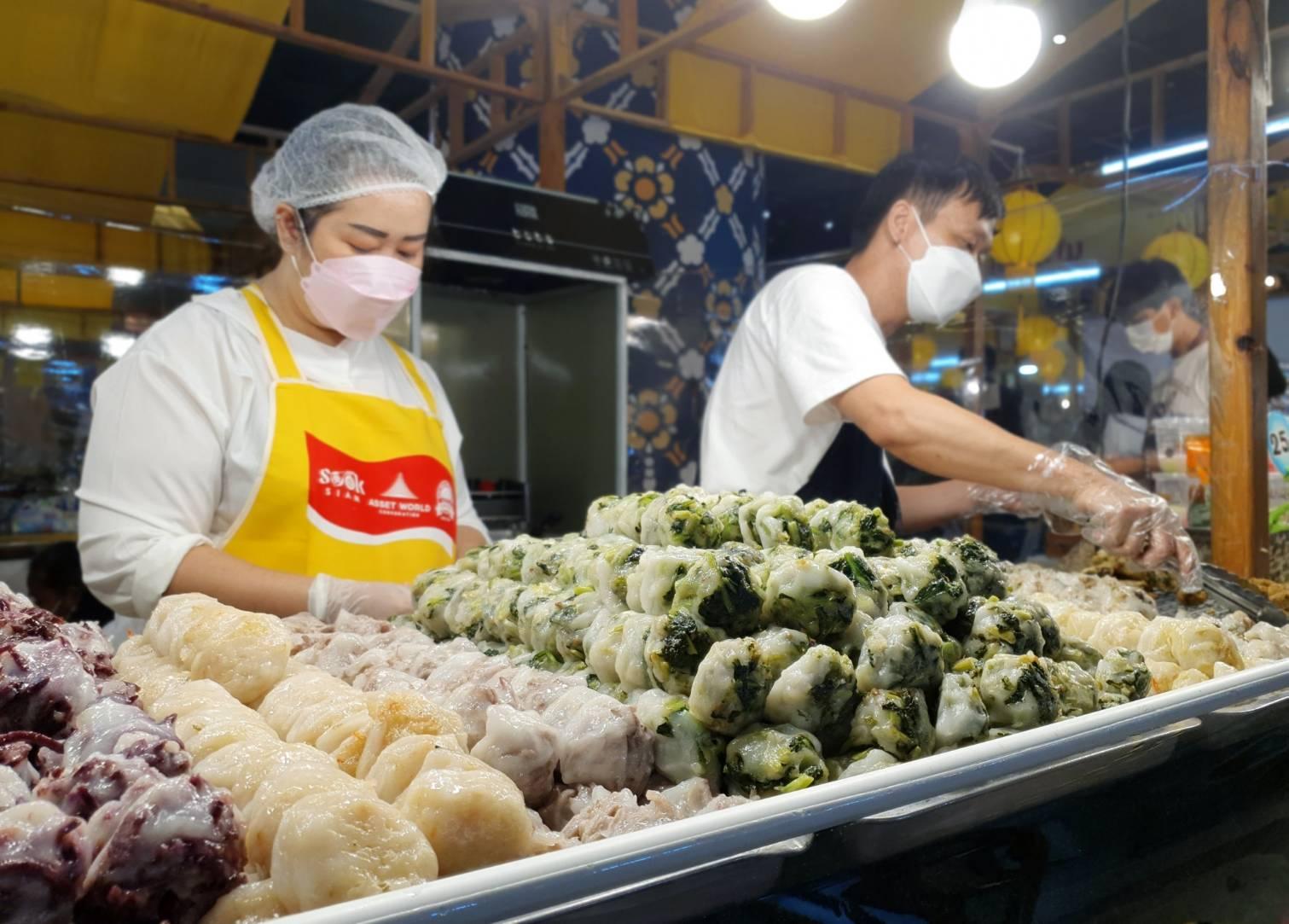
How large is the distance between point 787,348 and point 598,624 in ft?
5.23

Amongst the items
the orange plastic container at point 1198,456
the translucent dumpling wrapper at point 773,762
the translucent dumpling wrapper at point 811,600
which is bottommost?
the translucent dumpling wrapper at point 773,762

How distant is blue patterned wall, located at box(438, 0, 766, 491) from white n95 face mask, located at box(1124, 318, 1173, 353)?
2.53 m

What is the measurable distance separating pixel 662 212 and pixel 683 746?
16.5 feet

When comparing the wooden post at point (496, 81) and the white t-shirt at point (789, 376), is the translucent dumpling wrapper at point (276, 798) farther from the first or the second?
the wooden post at point (496, 81)

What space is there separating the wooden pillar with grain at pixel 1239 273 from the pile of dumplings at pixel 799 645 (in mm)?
1220

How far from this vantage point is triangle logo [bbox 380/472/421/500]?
8.15 ft

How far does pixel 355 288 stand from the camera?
7.84 ft

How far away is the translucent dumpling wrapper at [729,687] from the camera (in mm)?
909

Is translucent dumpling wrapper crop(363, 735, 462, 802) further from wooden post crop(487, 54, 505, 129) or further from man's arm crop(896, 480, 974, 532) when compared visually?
wooden post crop(487, 54, 505, 129)

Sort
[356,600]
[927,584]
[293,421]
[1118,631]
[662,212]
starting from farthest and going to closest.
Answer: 1. [662,212]
2. [293,421]
3. [356,600]
4. [1118,631]
5. [927,584]

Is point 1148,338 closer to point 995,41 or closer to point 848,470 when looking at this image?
point 995,41

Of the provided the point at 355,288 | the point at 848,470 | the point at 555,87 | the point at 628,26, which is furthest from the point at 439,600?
the point at 555,87

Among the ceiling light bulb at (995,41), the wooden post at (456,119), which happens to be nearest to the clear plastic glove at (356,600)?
the ceiling light bulb at (995,41)

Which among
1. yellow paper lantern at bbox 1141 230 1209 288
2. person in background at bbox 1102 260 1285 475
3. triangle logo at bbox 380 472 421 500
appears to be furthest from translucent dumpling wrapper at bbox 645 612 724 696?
yellow paper lantern at bbox 1141 230 1209 288
